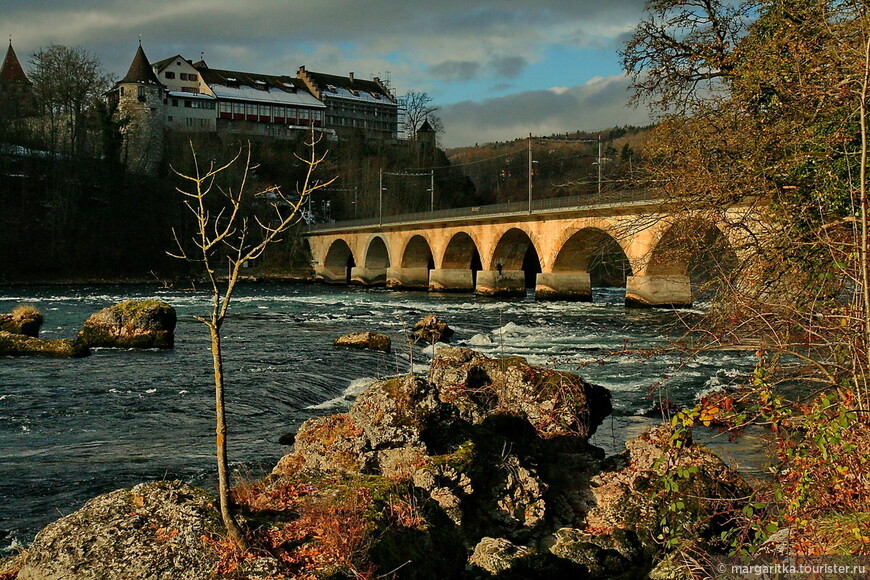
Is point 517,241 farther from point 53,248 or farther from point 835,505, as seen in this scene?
point 835,505

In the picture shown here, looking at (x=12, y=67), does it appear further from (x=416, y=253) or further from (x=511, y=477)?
(x=511, y=477)

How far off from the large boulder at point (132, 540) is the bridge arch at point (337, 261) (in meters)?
73.6

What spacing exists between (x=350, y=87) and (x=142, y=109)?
36.7 metres

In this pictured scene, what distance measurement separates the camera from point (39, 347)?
2075 cm

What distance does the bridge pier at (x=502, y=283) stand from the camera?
175ft

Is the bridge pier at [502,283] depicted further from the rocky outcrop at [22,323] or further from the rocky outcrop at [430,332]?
the rocky outcrop at [22,323]

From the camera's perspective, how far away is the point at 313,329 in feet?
96.6

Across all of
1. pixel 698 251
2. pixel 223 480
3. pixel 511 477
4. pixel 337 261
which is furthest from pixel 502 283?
pixel 223 480

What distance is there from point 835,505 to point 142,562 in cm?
438

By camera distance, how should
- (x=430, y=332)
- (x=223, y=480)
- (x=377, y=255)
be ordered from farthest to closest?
(x=377, y=255)
(x=430, y=332)
(x=223, y=480)

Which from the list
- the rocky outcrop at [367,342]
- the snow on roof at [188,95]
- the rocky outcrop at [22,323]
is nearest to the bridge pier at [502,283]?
the rocky outcrop at [367,342]

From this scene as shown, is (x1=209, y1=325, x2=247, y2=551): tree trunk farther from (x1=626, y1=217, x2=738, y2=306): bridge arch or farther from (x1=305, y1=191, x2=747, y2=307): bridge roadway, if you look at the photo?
(x1=305, y1=191, x2=747, y2=307): bridge roadway

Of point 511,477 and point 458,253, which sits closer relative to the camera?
point 511,477

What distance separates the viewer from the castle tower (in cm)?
8425
